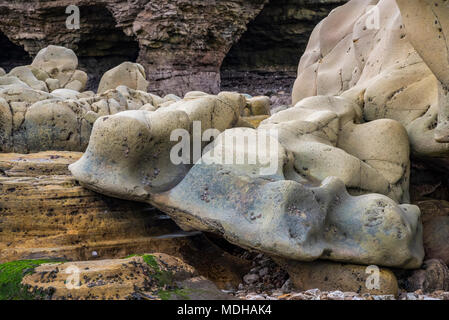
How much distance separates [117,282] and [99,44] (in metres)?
13.6

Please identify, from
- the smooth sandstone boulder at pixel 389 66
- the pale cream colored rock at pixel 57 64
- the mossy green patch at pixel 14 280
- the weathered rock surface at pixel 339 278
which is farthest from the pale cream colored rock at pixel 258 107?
the mossy green patch at pixel 14 280

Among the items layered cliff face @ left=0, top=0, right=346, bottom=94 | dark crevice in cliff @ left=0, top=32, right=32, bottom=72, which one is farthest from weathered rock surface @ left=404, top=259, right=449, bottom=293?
dark crevice in cliff @ left=0, top=32, right=32, bottom=72

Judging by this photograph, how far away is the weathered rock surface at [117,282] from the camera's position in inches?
77.4

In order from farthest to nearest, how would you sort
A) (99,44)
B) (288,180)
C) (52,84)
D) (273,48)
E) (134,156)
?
(273,48)
(99,44)
(52,84)
(134,156)
(288,180)

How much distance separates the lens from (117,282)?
201 centimetres

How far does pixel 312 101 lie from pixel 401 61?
0.78 m

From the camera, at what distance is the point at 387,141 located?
3041mm

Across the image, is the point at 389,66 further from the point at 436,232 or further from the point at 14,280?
the point at 14,280

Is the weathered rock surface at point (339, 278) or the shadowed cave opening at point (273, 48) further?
the shadowed cave opening at point (273, 48)

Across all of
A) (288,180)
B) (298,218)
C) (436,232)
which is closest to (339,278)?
(298,218)

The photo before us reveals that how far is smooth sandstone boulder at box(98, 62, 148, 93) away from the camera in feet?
27.9

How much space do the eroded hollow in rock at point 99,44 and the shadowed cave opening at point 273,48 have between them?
3055mm

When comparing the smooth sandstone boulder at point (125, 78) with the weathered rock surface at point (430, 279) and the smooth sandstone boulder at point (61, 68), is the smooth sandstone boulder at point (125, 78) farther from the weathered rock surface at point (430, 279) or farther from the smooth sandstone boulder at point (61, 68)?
the weathered rock surface at point (430, 279)
